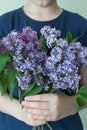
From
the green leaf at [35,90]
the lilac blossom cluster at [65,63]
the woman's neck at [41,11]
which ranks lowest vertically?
the green leaf at [35,90]

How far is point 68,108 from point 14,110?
0.51ft

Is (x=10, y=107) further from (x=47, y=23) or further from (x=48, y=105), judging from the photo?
(x=47, y=23)

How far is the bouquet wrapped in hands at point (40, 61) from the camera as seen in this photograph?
583 millimetres

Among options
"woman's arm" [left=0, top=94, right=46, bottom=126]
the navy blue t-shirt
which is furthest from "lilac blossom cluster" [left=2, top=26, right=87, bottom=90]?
the navy blue t-shirt

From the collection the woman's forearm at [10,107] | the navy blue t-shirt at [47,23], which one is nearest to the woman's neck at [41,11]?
the navy blue t-shirt at [47,23]

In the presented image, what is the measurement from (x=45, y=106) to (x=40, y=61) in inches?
6.1

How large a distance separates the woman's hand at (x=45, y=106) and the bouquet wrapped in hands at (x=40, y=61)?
0.06 meters

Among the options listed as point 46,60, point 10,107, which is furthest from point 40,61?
point 10,107

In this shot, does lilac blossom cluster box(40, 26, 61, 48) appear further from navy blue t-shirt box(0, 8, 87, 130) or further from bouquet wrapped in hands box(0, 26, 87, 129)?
navy blue t-shirt box(0, 8, 87, 130)

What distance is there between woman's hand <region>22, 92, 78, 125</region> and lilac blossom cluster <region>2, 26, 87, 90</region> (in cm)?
8

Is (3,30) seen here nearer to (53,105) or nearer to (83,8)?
(53,105)

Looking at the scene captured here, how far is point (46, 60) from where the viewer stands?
1.95 ft

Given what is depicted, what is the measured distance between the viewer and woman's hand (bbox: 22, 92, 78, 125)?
685mm

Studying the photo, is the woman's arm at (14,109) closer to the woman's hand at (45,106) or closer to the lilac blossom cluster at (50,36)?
the woman's hand at (45,106)
